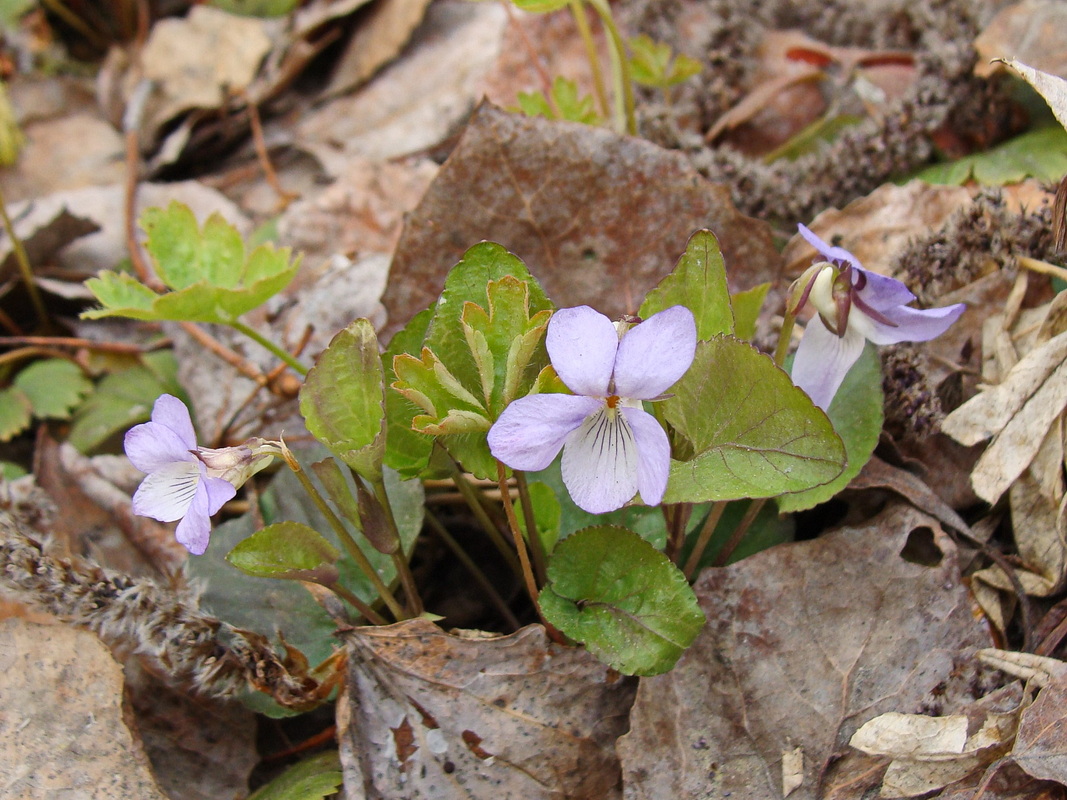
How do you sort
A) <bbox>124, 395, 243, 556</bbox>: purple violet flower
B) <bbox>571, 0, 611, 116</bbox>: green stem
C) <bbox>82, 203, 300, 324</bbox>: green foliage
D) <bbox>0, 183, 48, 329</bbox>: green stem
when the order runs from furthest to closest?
<bbox>0, 183, 48, 329</bbox>: green stem < <bbox>571, 0, 611, 116</bbox>: green stem < <bbox>82, 203, 300, 324</bbox>: green foliage < <bbox>124, 395, 243, 556</bbox>: purple violet flower

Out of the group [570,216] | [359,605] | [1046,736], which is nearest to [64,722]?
[359,605]

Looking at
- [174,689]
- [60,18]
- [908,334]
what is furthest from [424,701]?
[60,18]

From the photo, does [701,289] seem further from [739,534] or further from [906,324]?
[739,534]

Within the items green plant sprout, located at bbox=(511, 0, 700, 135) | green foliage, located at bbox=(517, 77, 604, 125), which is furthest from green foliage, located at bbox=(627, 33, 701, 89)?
Result: green foliage, located at bbox=(517, 77, 604, 125)

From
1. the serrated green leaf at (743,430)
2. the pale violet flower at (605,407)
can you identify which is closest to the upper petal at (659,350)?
the pale violet flower at (605,407)

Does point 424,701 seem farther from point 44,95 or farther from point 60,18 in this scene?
point 60,18

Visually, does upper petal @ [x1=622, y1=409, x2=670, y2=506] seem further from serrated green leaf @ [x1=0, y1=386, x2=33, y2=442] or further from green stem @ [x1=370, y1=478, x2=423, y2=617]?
serrated green leaf @ [x1=0, y1=386, x2=33, y2=442]
